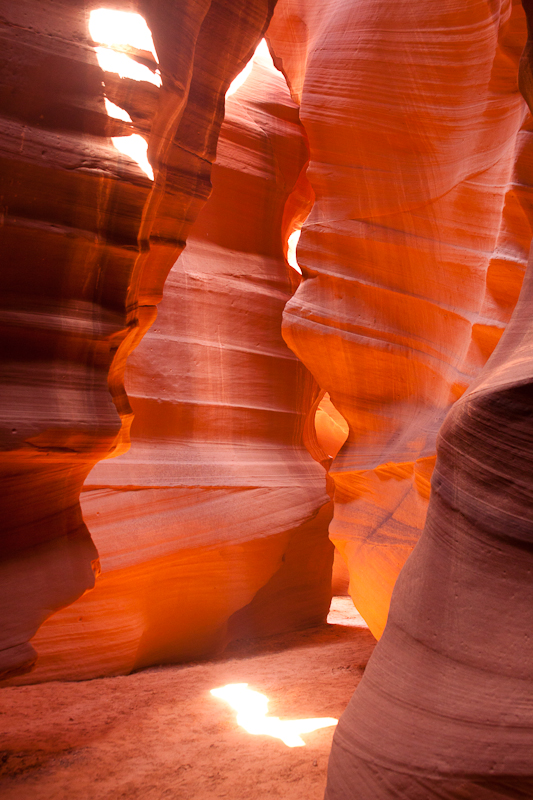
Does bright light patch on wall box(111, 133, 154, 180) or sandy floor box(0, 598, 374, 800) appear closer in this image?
bright light patch on wall box(111, 133, 154, 180)

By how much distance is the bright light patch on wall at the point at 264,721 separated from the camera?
4555 mm

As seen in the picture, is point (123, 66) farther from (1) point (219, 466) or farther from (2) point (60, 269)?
(1) point (219, 466)

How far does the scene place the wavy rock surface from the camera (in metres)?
5.91

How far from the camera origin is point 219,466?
22.1ft

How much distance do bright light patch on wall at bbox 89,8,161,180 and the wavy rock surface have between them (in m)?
3.22

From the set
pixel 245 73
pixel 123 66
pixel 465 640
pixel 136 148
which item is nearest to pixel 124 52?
pixel 123 66

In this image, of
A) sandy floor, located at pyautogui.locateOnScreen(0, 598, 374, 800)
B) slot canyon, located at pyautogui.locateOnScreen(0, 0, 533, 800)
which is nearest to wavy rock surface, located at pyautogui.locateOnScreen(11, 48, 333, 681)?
slot canyon, located at pyautogui.locateOnScreen(0, 0, 533, 800)

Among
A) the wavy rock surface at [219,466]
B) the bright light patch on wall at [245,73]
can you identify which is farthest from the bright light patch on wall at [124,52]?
the bright light patch on wall at [245,73]

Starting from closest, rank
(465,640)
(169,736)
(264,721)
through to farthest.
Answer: (465,640) < (169,736) < (264,721)

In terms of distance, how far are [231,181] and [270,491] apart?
3.69m

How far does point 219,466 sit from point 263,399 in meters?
1.02

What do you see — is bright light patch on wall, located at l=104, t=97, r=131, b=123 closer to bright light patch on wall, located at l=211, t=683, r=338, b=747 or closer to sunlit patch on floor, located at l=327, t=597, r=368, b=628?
bright light patch on wall, located at l=211, t=683, r=338, b=747

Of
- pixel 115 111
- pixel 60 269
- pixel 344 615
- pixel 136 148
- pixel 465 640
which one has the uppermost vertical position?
pixel 115 111

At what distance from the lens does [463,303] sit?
4707mm
